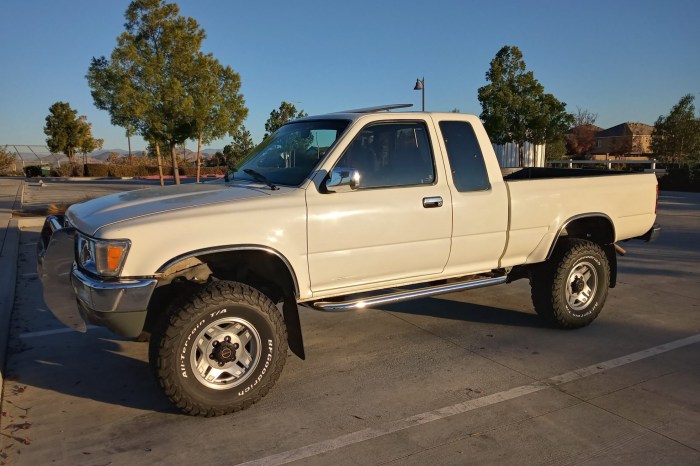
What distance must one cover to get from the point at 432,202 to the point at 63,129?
52.3 m

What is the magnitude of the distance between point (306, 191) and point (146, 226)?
1.13 meters

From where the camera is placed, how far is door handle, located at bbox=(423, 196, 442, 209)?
440cm

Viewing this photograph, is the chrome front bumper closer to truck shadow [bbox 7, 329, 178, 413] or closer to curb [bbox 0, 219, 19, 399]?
truck shadow [bbox 7, 329, 178, 413]

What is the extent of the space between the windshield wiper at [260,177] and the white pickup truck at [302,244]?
0.06 feet

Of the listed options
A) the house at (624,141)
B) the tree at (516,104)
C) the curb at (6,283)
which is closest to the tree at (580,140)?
the house at (624,141)

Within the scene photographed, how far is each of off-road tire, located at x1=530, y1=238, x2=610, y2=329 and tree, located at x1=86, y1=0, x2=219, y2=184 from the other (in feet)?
49.2

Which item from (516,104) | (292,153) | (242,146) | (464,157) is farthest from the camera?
(242,146)

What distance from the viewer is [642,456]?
3.18 meters

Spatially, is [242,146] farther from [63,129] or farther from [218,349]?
[218,349]

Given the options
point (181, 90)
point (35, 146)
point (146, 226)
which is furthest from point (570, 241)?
point (35, 146)

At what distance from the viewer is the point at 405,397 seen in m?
4.00

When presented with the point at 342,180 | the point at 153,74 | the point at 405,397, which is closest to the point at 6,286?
the point at 342,180

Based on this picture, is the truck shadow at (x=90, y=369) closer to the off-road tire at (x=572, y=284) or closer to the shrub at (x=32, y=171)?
the off-road tire at (x=572, y=284)

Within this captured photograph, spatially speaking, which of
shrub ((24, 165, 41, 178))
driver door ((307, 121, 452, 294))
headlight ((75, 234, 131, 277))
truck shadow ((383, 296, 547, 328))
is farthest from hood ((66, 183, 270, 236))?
shrub ((24, 165, 41, 178))
